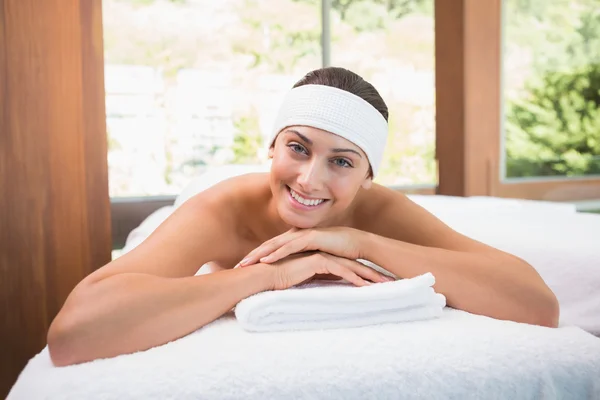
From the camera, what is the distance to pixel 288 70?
11.1ft

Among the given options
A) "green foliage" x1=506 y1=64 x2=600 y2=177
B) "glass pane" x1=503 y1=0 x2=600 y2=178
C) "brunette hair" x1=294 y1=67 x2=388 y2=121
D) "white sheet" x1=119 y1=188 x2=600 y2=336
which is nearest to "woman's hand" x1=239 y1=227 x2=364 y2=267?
"brunette hair" x1=294 y1=67 x2=388 y2=121

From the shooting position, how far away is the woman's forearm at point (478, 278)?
1032 mm

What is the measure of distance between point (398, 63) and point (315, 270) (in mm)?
2813

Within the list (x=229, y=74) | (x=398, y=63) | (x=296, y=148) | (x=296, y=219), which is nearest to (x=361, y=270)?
(x=296, y=219)

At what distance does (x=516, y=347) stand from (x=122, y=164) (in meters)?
2.33

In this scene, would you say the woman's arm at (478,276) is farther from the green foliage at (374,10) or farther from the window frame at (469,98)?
the green foliage at (374,10)

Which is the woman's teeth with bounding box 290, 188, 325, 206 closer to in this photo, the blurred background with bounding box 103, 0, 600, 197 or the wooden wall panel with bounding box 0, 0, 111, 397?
the wooden wall panel with bounding box 0, 0, 111, 397

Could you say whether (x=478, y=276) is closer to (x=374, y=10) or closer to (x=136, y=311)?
(x=136, y=311)

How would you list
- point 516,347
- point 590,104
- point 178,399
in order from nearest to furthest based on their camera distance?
point 178,399
point 516,347
point 590,104

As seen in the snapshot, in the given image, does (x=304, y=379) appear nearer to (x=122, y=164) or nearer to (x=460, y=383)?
(x=460, y=383)

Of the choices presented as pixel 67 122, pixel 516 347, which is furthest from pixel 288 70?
pixel 516 347

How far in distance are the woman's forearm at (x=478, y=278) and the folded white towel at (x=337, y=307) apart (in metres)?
0.11

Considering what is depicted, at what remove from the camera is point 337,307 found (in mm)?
912

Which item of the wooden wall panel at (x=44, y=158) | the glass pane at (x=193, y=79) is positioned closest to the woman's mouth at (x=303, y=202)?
the wooden wall panel at (x=44, y=158)
